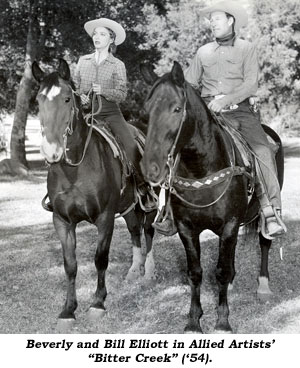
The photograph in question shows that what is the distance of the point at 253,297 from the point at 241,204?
1.76 m

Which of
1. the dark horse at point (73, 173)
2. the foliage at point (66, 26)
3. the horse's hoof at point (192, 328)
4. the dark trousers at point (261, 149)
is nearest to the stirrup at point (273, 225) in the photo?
the dark trousers at point (261, 149)

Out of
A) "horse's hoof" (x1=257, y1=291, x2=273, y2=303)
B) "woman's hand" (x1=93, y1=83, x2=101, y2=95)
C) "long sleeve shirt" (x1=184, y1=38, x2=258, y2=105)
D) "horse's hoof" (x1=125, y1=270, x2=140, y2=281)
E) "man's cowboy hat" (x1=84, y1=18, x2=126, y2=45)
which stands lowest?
"horse's hoof" (x1=125, y1=270, x2=140, y2=281)

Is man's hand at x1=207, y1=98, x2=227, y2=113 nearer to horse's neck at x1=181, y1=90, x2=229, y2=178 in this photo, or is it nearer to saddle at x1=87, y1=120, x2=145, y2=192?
horse's neck at x1=181, y1=90, x2=229, y2=178

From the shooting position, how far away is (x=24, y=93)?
18.8m

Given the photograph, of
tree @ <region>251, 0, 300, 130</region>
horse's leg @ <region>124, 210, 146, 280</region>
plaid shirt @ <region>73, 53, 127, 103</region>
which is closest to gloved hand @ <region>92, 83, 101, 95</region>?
plaid shirt @ <region>73, 53, 127, 103</region>

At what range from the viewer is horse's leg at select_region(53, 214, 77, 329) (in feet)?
18.8

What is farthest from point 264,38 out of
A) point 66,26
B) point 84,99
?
point 84,99

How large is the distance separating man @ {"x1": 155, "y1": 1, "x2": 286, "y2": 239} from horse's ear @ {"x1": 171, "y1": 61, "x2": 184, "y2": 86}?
1133 millimetres

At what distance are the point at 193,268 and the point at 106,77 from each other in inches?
105

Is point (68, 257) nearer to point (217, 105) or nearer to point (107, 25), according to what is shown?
point (217, 105)

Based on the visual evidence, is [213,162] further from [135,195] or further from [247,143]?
[135,195]

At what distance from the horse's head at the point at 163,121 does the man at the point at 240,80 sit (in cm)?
118

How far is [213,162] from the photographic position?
5078mm

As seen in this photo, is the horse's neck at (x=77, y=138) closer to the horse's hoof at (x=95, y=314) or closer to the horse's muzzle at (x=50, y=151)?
the horse's muzzle at (x=50, y=151)
